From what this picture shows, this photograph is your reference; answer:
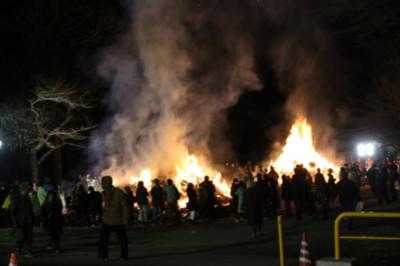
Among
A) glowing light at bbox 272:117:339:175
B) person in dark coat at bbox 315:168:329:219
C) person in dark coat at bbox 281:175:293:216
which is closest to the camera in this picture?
person in dark coat at bbox 315:168:329:219

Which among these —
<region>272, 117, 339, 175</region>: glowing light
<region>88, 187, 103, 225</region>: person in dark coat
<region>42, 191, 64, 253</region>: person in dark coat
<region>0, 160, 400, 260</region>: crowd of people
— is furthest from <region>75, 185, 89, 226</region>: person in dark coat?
<region>272, 117, 339, 175</region>: glowing light

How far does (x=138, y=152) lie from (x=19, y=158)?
12.5 metres

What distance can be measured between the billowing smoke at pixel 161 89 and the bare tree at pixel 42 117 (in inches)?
79.4

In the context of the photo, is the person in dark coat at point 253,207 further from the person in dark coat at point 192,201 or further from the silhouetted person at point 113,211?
the person in dark coat at point 192,201

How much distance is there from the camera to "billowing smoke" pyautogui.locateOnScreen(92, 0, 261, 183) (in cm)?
2759

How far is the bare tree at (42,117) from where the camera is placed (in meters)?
26.2

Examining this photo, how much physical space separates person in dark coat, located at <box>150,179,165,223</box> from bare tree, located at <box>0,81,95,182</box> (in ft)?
24.5

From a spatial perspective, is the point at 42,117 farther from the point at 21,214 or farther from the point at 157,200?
the point at 21,214

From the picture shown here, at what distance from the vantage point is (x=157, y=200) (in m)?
21.4

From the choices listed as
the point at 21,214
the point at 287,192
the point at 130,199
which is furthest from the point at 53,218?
the point at 287,192

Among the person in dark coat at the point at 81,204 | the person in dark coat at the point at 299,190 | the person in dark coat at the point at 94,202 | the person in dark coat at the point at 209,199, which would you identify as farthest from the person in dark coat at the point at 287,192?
the person in dark coat at the point at 81,204

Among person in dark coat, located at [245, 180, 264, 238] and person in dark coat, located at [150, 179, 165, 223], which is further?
person in dark coat, located at [150, 179, 165, 223]

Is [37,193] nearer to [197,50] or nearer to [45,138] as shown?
[45,138]

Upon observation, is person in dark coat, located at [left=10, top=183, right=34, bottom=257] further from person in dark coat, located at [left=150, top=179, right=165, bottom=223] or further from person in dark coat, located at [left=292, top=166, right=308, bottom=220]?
person in dark coat, located at [left=292, top=166, right=308, bottom=220]
